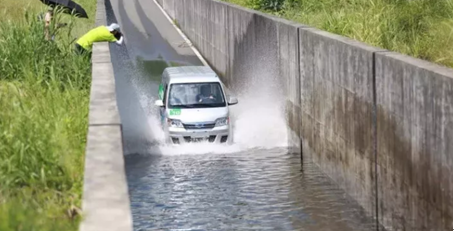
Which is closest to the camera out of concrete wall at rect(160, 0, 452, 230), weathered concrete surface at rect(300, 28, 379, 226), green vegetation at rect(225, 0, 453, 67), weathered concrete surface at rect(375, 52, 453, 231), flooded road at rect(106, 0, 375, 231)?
weathered concrete surface at rect(375, 52, 453, 231)

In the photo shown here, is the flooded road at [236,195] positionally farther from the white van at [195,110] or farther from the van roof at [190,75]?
the van roof at [190,75]

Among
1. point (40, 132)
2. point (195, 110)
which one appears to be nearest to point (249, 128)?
point (195, 110)

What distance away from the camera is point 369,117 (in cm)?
1661

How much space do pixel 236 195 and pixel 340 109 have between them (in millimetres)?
2694

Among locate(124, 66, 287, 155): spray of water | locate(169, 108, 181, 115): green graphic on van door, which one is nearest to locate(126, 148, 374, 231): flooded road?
locate(124, 66, 287, 155): spray of water

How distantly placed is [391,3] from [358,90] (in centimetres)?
578

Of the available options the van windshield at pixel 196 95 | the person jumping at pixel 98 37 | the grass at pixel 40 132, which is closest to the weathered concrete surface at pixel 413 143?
the grass at pixel 40 132

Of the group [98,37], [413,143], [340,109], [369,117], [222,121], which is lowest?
[222,121]

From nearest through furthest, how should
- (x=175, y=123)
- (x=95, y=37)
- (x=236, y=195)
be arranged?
(x=236, y=195) → (x=95, y=37) → (x=175, y=123)

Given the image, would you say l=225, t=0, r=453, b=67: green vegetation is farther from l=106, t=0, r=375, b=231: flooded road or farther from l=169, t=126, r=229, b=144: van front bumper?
l=169, t=126, r=229, b=144: van front bumper

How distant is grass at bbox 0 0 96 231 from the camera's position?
23.6 ft

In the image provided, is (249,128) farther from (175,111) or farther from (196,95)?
(175,111)

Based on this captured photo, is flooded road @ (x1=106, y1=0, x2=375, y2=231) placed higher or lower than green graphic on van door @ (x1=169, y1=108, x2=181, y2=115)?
lower

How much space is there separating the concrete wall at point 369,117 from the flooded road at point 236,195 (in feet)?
1.53
